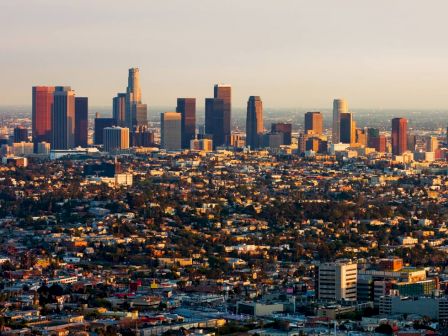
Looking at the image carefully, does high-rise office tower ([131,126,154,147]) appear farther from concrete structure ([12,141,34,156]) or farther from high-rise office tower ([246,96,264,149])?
concrete structure ([12,141,34,156])

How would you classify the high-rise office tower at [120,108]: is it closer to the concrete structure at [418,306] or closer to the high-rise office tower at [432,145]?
the high-rise office tower at [432,145]

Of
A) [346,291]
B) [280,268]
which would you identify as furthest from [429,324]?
[280,268]

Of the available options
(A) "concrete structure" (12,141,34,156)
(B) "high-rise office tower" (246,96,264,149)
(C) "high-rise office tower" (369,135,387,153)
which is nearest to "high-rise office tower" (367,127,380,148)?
(C) "high-rise office tower" (369,135,387,153)

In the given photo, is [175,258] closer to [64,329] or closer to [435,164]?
[64,329]

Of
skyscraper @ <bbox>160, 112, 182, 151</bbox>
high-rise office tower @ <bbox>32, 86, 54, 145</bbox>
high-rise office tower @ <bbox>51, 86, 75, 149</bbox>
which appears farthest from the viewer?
high-rise office tower @ <bbox>32, 86, 54, 145</bbox>

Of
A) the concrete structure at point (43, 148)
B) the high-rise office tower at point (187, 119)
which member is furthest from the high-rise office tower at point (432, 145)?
the concrete structure at point (43, 148)

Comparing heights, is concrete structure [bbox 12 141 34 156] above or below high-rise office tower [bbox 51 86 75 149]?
below

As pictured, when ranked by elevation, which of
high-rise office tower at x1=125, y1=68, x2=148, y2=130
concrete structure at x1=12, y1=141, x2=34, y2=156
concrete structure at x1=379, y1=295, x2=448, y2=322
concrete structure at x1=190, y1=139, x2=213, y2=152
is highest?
high-rise office tower at x1=125, y1=68, x2=148, y2=130
